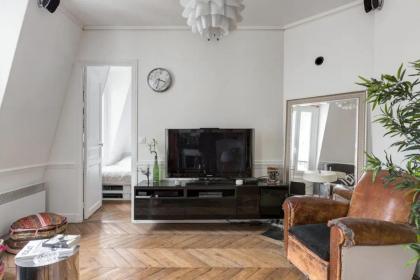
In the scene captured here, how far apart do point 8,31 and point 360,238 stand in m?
3.35

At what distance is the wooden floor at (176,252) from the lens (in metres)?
2.30

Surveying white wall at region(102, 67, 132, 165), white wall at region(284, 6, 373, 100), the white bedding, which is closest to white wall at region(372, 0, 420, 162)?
white wall at region(284, 6, 373, 100)

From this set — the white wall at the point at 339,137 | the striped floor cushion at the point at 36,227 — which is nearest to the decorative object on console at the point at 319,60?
the white wall at the point at 339,137

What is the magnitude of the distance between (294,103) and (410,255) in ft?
7.23

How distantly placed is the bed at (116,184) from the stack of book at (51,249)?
271cm

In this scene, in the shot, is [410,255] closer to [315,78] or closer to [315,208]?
[315,208]

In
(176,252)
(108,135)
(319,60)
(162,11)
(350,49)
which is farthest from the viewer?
(108,135)

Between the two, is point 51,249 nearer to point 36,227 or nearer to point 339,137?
point 36,227

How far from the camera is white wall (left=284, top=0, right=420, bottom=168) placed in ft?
7.54

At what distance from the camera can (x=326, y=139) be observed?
3223 mm

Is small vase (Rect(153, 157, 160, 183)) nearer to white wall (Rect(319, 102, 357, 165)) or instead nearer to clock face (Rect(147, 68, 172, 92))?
clock face (Rect(147, 68, 172, 92))

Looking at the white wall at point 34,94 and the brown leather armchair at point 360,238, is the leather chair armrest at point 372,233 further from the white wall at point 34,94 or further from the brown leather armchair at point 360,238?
the white wall at point 34,94

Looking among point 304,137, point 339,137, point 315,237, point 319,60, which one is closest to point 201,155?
point 304,137

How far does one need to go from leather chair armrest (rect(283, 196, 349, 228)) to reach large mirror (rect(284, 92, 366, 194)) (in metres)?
0.56
